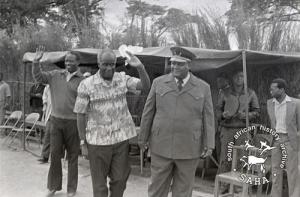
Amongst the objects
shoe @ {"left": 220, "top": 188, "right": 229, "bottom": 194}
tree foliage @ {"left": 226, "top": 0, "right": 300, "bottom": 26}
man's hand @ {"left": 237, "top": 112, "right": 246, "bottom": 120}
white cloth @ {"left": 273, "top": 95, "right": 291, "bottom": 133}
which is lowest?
shoe @ {"left": 220, "top": 188, "right": 229, "bottom": 194}

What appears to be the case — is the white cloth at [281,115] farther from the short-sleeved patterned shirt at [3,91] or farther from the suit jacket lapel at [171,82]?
the short-sleeved patterned shirt at [3,91]

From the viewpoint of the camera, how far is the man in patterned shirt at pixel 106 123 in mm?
4730

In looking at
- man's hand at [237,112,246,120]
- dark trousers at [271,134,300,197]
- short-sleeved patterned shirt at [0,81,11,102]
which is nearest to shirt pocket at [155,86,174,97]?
dark trousers at [271,134,300,197]

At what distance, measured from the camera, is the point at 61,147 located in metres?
6.07

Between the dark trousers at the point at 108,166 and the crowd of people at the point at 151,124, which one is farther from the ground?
the crowd of people at the point at 151,124

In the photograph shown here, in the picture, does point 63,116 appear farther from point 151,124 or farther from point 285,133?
point 285,133

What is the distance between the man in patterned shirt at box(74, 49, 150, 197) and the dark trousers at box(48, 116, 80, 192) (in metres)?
1.18

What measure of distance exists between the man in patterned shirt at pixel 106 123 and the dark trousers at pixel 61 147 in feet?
3.89

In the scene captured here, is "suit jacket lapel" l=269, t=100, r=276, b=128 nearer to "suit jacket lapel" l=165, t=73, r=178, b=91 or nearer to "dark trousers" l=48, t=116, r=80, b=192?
"suit jacket lapel" l=165, t=73, r=178, b=91

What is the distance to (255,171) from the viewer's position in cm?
613

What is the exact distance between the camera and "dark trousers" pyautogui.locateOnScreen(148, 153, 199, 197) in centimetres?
448

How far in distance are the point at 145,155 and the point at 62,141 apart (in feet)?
10.1

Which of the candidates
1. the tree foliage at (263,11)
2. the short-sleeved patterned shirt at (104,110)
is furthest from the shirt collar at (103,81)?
the tree foliage at (263,11)

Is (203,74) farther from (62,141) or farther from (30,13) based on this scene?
(30,13)
